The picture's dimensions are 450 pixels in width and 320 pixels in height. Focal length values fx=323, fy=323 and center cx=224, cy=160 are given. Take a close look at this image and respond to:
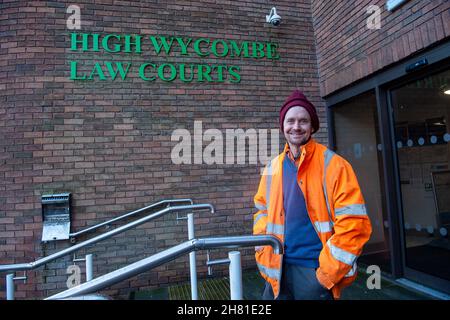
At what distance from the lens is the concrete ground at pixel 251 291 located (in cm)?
343

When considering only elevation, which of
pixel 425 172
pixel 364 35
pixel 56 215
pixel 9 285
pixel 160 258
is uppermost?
pixel 364 35

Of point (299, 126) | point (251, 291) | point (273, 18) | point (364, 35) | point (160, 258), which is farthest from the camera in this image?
point (273, 18)

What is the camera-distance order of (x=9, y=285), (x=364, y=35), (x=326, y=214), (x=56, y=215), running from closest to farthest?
(x=326, y=214) → (x=9, y=285) → (x=56, y=215) → (x=364, y=35)

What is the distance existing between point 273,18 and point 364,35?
4.28ft

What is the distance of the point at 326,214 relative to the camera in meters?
1.74

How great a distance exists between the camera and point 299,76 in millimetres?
4883

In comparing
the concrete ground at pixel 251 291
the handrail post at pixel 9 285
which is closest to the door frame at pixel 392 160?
the concrete ground at pixel 251 291

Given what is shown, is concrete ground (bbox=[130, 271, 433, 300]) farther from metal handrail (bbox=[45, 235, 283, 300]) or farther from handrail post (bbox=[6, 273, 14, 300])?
metal handrail (bbox=[45, 235, 283, 300])

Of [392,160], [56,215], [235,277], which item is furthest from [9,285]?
[392,160]

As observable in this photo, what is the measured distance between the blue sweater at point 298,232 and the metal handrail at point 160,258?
110 mm

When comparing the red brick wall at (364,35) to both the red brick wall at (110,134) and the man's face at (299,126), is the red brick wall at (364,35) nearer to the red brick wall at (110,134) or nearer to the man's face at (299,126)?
the red brick wall at (110,134)

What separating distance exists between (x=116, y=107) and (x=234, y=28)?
2037mm

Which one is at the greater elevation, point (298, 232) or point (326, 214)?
point (326, 214)

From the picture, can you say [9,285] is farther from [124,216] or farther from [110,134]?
[110,134]
